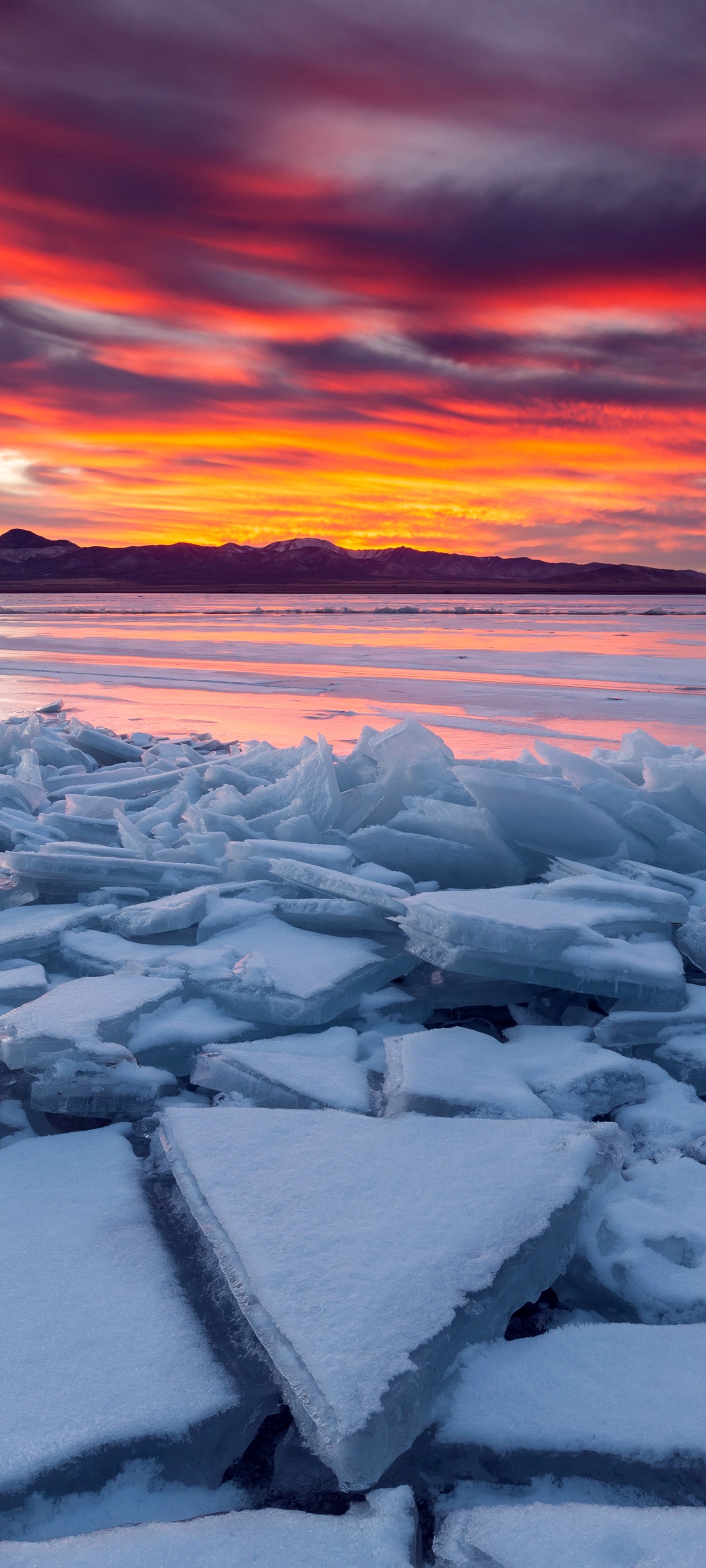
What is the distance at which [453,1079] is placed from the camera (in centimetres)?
151

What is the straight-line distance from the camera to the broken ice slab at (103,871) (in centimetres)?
245

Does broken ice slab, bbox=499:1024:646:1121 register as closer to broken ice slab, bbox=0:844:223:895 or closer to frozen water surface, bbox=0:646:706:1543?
frozen water surface, bbox=0:646:706:1543

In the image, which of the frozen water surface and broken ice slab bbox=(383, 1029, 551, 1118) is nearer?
the frozen water surface

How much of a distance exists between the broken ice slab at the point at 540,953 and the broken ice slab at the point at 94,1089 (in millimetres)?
631

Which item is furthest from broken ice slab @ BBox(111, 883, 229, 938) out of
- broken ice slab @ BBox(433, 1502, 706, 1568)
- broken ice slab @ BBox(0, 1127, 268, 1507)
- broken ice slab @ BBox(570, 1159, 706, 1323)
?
broken ice slab @ BBox(433, 1502, 706, 1568)

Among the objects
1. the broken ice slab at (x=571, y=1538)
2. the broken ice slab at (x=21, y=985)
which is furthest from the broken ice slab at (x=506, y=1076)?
the broken ice slab at (x=21, y=985)

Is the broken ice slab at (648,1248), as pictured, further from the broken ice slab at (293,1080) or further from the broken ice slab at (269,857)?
the broken ice slab at (269,857)

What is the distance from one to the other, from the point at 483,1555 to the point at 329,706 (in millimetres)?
6272

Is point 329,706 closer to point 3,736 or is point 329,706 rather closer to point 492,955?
point 3,736

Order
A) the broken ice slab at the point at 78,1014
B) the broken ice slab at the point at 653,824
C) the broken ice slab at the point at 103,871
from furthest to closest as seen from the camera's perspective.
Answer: the broken ice slab at the point at 653,824
the broken ice slab at the point at 103,871
the broken ice slab at the point at 78,1014

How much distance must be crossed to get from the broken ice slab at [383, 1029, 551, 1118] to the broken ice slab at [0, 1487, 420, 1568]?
65 centimetres

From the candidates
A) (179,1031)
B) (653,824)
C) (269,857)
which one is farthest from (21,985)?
(653,824)

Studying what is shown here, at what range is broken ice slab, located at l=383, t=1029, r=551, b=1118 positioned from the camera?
56.9 inches

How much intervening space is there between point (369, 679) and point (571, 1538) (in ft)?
28.2
